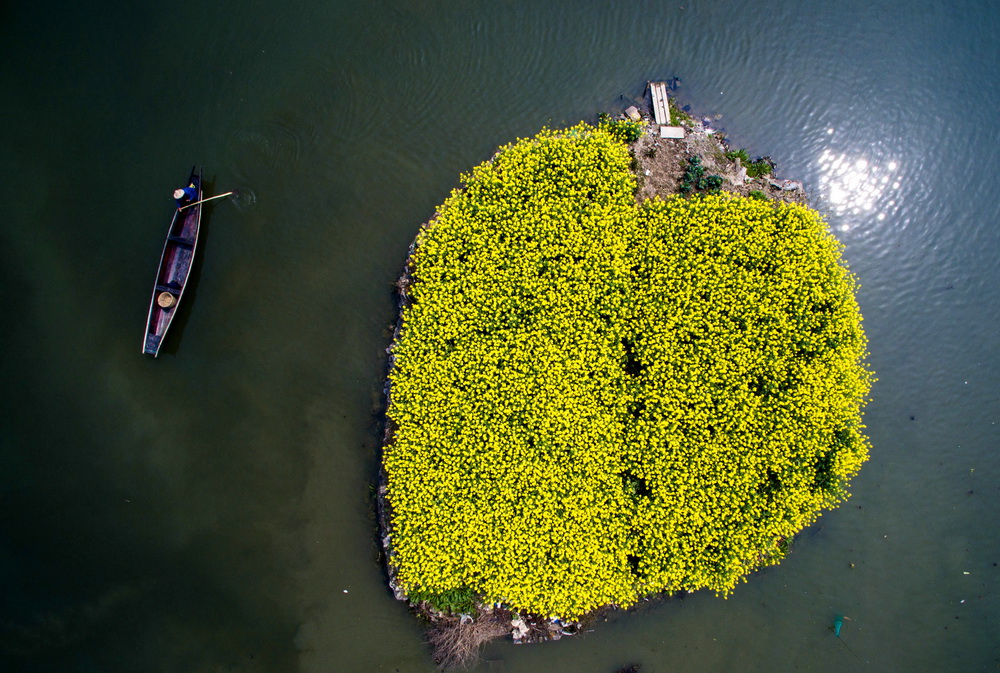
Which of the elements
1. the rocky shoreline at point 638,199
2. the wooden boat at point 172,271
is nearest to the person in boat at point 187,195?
the wooden boat at point 172,271

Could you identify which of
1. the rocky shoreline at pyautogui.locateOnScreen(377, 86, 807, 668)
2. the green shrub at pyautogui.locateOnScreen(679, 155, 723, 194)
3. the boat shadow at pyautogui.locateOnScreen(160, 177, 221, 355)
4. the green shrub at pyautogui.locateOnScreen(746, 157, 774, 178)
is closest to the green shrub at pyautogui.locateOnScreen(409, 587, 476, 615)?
the rocky shoreline at pyautogui.locateOnScreen(377, 86, 807, 668)

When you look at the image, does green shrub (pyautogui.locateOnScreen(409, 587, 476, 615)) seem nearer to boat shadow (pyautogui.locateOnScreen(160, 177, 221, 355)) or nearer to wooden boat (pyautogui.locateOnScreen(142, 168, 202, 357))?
boat shadow (pyautogui.locateOnScreen(160, 177, 221, 355))

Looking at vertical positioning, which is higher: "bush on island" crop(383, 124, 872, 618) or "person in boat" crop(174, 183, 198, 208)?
"person in boat" crop(174, 183, 198, 208)

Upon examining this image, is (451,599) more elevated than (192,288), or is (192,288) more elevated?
(192,288)

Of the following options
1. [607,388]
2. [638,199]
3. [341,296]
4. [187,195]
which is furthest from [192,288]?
[638,199]

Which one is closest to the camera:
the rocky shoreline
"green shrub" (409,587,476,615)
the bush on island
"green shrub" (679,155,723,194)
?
the bush on island

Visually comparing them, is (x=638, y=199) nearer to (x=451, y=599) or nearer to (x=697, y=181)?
(x=697, y=181)
